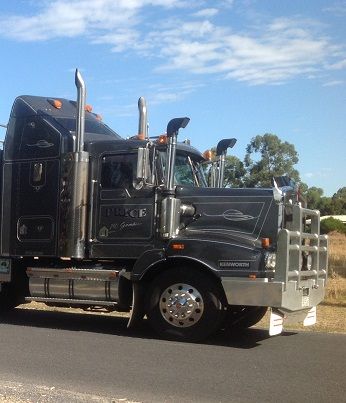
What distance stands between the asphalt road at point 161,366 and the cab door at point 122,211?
134cm

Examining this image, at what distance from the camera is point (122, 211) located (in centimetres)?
979

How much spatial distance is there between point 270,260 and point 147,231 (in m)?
1.92

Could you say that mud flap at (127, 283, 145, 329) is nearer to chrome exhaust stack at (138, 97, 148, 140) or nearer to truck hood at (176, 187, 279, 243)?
truck hood at (176, 187, 279, 243)

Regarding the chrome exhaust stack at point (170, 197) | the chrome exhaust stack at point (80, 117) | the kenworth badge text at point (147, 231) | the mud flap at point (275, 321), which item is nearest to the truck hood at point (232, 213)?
the kenworth badge text at point (147, 231)

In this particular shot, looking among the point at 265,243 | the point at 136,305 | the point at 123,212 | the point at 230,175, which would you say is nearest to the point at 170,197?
the point at 123,212

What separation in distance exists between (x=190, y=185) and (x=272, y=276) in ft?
6.79

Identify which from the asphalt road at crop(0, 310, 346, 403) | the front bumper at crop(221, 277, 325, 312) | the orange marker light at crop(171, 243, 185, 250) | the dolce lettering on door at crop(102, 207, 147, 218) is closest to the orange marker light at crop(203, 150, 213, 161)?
the dolce lettering on door at crop(102, 207, 147, 218)

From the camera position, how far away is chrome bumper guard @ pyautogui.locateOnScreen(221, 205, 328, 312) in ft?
27.9

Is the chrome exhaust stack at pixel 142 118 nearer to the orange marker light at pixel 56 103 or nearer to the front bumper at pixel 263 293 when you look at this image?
the orange marker light at pixel 56 103

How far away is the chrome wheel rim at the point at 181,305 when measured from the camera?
9.02 m

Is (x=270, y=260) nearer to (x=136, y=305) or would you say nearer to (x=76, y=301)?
(x=136, y=305)

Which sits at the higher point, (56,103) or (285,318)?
(56,103)

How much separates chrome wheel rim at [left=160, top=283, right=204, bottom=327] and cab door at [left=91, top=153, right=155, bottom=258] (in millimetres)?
807

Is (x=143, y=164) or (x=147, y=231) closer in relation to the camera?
(x=143, y=164)
